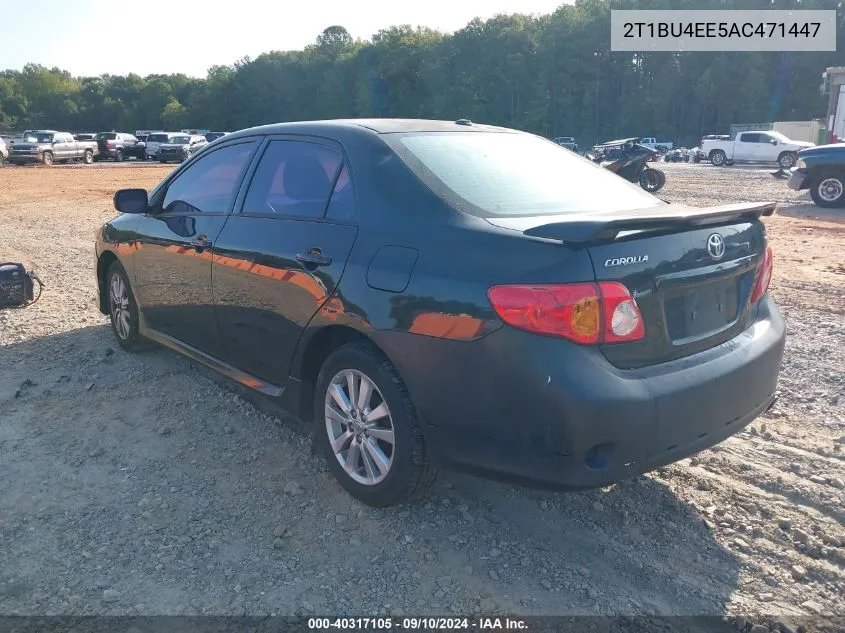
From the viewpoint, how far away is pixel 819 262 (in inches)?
347

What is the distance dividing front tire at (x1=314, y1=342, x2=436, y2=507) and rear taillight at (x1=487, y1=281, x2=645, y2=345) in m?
0.66

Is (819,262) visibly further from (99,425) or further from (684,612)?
(99,425)

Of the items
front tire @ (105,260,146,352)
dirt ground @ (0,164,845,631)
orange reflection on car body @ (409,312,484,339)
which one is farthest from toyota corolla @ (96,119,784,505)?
front tire @ (105,260,146,352)

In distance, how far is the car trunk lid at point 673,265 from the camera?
101 inches

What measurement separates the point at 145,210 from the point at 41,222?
1013cm

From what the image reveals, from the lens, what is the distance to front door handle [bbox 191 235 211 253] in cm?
407

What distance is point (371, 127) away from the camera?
3.55 meters

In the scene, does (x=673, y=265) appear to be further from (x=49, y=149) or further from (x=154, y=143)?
(x=154, y=143)

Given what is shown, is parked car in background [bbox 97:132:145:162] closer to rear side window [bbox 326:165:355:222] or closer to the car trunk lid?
rear side window [bbox 326:165:355:222]

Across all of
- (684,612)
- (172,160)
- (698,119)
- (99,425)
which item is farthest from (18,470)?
(698,119)

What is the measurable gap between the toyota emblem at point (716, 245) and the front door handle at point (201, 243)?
104 inches

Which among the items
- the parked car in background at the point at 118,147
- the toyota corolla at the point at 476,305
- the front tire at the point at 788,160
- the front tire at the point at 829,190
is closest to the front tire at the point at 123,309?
Result: the toyota corolla at the point at 476,305

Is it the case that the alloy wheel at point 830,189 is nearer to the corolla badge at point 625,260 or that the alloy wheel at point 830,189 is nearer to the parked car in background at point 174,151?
the corolla badge at point 625,260

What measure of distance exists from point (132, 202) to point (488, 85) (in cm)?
8372
